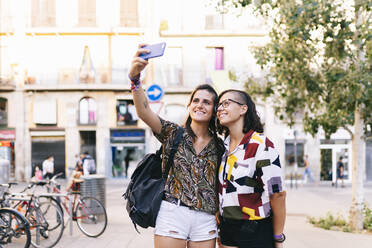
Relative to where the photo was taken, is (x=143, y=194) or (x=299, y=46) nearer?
→ (x=143, y=194)

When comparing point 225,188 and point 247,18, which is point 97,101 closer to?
point 247,18

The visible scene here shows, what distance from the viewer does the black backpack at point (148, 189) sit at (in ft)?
9.21

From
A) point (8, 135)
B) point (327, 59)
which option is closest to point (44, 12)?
point (8, 135)

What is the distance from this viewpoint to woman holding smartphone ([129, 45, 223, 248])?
275 cm

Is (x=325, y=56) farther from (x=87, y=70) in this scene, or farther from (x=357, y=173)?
(x=87, y=70)

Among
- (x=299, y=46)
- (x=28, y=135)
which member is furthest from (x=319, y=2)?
(x=28, y=135)

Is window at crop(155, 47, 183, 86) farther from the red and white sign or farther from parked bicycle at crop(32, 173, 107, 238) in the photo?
parked bicycle at crop(32, 173, 107, 238)

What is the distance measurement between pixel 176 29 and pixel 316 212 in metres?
17.8

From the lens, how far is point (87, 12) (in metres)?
26.5

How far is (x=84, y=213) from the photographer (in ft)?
23.9

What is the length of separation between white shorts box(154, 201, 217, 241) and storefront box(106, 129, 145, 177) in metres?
22.9

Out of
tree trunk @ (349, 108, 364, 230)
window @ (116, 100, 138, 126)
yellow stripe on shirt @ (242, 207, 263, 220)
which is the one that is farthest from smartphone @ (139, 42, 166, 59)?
window @ (116, 100, 138, 126)

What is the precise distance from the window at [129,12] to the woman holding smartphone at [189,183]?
977 inches

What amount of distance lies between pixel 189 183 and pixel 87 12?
26.0 metres
